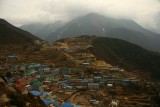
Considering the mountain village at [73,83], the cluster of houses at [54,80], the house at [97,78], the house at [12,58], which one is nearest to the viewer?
the mountain village at [73,83]

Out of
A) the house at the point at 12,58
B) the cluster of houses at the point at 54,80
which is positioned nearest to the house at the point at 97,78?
the cluster of houses at the point at 54,80

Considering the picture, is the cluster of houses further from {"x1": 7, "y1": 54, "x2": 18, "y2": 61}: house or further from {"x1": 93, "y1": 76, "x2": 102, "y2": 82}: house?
{"x1": 7, "y1": 54, "x2": 18, "y2": 61}: house

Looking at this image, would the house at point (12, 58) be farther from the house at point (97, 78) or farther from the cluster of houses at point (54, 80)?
the house at point (97, 78)

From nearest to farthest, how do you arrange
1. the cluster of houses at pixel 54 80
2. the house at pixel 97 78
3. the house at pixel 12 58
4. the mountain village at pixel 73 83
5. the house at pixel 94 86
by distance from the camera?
the mountain village at pixel 73 83, the cluster of houses at pixel 54 80, the house at pixel 94 86, the house at pixel 97 78, the house at pixel 12 58

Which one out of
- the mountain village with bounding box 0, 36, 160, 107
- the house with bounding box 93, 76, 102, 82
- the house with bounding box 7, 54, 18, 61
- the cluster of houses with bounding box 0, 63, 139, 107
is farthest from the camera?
the house with bounding box 7, 54, 18, 61

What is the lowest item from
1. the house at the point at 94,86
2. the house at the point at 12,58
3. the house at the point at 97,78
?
the house at the point at 94,86

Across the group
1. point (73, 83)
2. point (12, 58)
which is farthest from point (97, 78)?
point (12, 58)

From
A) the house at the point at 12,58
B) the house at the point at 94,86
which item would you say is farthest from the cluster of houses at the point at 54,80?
the house at the point at 12,58

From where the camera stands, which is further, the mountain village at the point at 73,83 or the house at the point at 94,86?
the house at the point at 94,86

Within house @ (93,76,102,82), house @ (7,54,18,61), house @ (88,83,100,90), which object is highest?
house @ (7,54,18,61)

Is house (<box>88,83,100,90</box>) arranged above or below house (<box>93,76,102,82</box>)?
below

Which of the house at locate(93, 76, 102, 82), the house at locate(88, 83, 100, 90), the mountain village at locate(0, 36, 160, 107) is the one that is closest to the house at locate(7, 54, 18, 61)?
the mountain village at locate(0, 36, 160, 107)

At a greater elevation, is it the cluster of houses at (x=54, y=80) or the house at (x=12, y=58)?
the house at (x=12, y=58)

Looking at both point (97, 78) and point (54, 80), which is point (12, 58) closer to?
point (54, 80)
